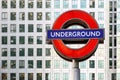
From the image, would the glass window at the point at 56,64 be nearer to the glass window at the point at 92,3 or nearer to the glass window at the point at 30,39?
the glass window at the point at 30,39

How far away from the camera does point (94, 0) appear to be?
117500 millimetres

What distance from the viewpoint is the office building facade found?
11575 cm

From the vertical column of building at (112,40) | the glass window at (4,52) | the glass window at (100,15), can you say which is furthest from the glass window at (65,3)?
the glass window at (4,52)

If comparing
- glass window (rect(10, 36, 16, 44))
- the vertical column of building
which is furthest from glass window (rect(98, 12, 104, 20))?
glass window (rect(10, 36, 16, 44))

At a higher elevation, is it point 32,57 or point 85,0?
point 85,0

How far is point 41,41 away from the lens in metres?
117

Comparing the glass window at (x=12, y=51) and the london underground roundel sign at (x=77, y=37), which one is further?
the glass window at (x=12, y=51)

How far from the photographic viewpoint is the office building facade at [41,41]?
11575 cm

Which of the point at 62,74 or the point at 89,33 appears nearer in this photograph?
the point at 89,33

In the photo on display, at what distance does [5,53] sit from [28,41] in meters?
5.02

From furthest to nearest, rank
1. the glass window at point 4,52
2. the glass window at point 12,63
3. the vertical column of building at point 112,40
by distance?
the glass window at point 4,52, the glass window at point 12,63, the vertical column of building at point 112,40

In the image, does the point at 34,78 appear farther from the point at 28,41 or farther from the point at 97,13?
the point at 97,13

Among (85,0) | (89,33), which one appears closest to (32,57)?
(85,0)

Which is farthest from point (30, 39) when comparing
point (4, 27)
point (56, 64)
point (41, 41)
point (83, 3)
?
point (83, 3)
